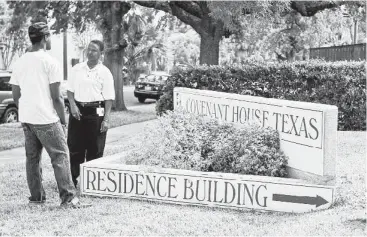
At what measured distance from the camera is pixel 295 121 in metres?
6.17

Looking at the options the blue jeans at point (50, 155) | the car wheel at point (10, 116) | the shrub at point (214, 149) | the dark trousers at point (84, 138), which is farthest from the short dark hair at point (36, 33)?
the car wheel at point (10, 116)

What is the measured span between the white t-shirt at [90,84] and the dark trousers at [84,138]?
16 centimetres

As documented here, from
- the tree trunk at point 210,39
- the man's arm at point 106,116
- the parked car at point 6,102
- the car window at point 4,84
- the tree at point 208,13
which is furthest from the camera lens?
the tree trunk at point 210,39

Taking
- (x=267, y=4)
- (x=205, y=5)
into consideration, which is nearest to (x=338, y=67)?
(x=267, y=4)

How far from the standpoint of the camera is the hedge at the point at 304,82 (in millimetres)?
12680

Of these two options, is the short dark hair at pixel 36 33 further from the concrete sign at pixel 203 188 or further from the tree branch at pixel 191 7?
the tree branch at pixel 191 7

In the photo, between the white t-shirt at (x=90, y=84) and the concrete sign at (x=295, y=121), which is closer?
the concrete sign at (x=295, y=121)

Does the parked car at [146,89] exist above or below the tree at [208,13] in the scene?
below

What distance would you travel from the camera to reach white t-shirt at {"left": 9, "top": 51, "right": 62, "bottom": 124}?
570 centimetres

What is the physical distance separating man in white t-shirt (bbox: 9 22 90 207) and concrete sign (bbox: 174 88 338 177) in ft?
7.28

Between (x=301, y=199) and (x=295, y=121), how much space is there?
899 mm

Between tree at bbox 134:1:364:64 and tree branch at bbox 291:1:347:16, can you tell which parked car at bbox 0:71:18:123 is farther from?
tree branch at bbox 291:1:347:16

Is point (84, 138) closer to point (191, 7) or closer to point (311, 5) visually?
point (191, 7)

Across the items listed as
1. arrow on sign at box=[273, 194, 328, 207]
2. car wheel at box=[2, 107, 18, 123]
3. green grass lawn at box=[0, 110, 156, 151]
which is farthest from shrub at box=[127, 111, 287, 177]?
car wheel at box=[2, 107, 18, 123]
